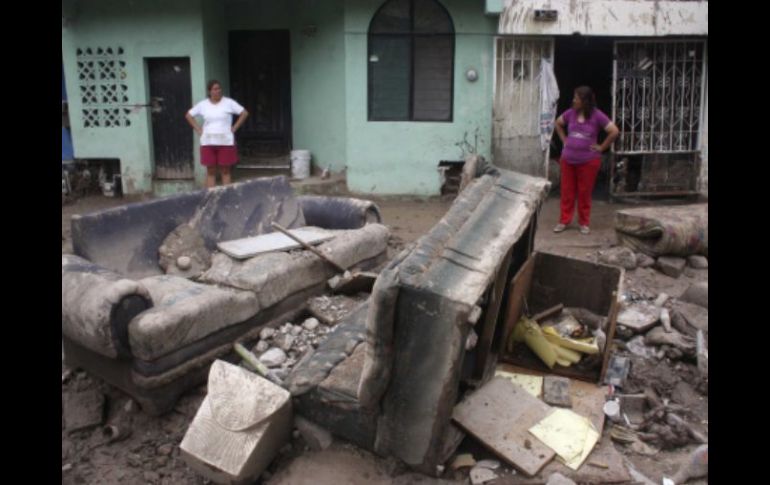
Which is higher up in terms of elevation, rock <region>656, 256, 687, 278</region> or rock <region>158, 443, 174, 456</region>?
rock <region>656, 256, 687, 278</region>

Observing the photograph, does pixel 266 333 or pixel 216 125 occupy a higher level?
pixel 216 125

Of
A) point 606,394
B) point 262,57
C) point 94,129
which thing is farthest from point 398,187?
point 606,394

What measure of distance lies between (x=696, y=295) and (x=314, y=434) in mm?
3644

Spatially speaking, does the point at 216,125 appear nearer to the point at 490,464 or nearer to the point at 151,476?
the point at 151,476

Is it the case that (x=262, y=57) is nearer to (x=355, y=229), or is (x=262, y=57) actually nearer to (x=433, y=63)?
(x=433, y=63)

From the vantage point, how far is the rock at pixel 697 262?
6.32 meters

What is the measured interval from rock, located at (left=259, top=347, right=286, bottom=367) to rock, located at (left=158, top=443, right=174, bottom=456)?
2.70ft

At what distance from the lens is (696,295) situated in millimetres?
5582

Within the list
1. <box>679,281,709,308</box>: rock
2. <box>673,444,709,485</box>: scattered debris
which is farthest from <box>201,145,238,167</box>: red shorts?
<box>673,444,709,485</box>: scattered debris

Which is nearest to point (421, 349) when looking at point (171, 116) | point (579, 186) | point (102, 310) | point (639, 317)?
point (102, 310)

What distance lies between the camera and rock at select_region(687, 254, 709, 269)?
6.32 m

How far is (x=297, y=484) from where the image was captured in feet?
11.0

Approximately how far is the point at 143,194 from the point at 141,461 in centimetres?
717

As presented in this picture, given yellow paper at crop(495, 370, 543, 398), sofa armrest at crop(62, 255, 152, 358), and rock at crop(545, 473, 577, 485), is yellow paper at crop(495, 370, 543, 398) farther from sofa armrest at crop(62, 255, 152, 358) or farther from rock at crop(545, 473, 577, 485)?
sofa armrest at crop(62, 255, 152, 358)
